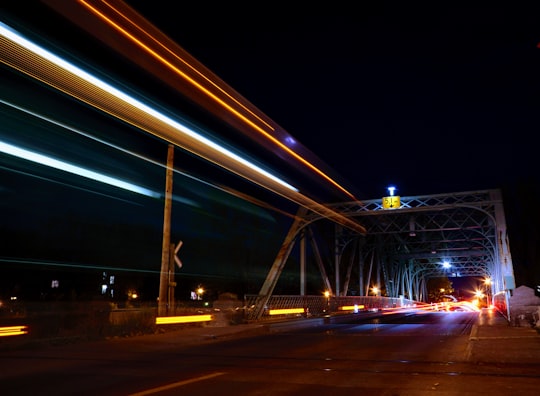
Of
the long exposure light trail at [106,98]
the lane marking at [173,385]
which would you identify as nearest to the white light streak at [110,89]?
the long exposure light trail at [106,98]

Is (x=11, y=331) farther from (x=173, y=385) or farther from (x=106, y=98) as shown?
(x=173, y=385)

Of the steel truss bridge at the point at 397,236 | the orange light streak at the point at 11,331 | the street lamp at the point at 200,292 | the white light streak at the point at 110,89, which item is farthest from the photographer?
the street lamp at the point at 200,292

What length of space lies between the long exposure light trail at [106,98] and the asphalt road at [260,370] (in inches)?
279

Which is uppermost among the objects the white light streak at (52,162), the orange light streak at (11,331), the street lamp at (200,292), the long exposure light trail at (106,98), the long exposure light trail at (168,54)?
the long exposure light trail at (168,54)

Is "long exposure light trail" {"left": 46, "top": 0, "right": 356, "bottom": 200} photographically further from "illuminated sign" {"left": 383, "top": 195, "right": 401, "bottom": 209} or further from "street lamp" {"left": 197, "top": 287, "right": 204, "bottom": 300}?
"street lamp" {"left": 197, "top": 287, "right": 204, "bottom": 300}

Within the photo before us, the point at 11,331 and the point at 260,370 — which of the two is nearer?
the point at 260,370

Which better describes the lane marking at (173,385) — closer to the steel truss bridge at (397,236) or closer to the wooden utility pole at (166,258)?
the wooden utility pole at (166,258)

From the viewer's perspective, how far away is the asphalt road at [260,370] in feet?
26.7

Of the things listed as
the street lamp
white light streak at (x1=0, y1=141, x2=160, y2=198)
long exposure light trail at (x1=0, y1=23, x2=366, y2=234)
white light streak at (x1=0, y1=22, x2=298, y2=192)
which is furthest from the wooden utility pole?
the street lamp

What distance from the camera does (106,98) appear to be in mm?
15469

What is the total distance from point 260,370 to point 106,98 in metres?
9.58

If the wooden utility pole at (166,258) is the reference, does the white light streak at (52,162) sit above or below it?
above

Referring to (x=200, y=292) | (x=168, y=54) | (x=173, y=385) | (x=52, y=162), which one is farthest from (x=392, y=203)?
(x=200, y=292)

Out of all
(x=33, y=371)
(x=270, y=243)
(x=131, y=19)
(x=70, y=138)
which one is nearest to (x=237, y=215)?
(x=270, y=243)
